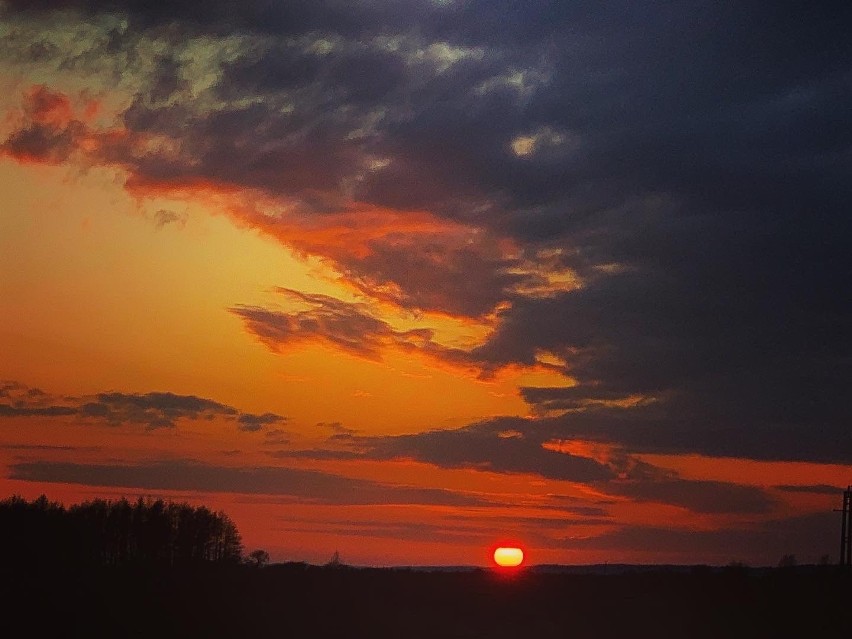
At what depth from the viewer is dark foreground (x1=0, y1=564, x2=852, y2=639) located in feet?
179

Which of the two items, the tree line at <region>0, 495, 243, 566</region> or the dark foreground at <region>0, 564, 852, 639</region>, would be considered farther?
the tree line at <region>0, 495, 243, 566</region>

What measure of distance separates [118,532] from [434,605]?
8711cm

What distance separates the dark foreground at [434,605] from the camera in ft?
179

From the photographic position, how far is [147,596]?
223 feet

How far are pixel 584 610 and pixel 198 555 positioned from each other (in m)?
95.8

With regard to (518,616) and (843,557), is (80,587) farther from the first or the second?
(843,557)

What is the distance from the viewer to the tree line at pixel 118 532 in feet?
359

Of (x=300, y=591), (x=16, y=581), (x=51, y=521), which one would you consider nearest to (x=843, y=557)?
(x=300, y=591)

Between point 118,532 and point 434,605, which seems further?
point 118,532

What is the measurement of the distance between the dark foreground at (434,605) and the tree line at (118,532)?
104 feet

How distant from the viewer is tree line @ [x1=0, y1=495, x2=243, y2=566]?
109 metres

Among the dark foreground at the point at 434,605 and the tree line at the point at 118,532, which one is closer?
the dark foreground at the point at 434,605

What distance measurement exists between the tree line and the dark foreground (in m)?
31.6

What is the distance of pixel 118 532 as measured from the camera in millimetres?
142000
